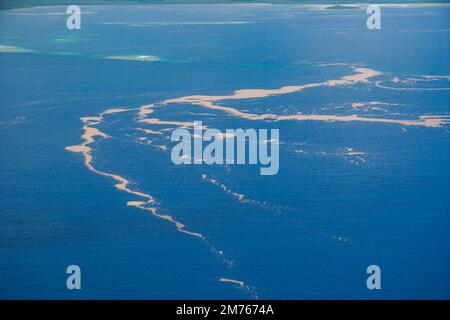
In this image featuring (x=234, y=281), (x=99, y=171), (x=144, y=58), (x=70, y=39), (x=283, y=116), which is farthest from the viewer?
(x=144, y=58)

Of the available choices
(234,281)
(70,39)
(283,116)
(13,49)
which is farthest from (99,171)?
(70,39)

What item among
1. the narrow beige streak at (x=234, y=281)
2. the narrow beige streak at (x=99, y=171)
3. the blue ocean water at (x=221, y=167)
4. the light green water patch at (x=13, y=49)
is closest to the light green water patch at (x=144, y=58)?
the blue ocean water at (x=221, y=167)

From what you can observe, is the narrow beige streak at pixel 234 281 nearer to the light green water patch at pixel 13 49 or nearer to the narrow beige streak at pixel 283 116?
the narrow beige streak at pixel 283 116

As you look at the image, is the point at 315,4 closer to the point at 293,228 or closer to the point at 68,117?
the point at 68,117

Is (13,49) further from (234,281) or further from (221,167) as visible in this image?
(234,281)

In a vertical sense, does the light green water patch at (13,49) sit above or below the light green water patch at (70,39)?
below

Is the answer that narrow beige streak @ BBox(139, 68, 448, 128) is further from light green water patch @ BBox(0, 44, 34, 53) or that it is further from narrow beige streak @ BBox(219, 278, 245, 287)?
narrow beige streak @ BBox(219, 278, 245, 287)

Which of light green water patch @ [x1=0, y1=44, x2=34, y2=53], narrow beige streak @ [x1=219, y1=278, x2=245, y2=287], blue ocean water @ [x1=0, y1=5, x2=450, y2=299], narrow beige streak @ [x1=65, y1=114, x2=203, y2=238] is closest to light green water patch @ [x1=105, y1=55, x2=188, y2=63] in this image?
blue ocean water @ [x1=0, y1=5, x2=450, y2=299]

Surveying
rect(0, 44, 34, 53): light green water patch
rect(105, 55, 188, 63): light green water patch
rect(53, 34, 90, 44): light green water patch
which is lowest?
rect(105, 55, 188, 63): light green water patch
